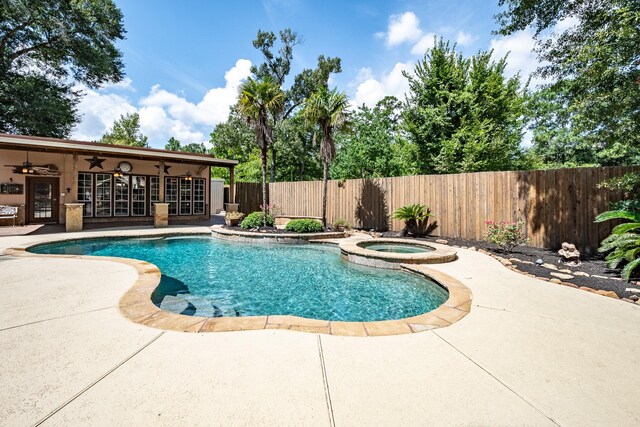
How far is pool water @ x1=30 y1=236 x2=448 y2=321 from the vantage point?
369cm

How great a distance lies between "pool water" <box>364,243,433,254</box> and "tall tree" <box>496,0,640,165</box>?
4.03 meters

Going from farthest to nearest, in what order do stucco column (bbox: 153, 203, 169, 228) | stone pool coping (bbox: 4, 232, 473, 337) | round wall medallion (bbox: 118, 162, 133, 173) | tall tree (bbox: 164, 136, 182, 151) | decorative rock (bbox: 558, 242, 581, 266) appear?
tall tree (bbox: 164, 136, 182, 151), round wall medallion (bbox: 118, 162, 133, 173), stucco column (bbox: 153, 203, 169, 228), decorative rock (bbox: 558, 242, 581, 266), stone pool coping (bbox: 4, 232, 473, 337)

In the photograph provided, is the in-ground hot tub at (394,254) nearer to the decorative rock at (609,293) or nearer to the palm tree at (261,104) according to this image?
the decorative rock at (609,293)

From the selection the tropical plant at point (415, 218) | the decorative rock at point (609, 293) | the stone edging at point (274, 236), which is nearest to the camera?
the decorative rock at point (609, 293)

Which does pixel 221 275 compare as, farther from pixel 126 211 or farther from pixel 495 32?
pixel 126 211

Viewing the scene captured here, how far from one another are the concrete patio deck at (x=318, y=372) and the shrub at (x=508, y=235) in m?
3.51

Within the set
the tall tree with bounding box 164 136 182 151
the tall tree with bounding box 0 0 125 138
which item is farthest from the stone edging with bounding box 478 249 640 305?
the tall tree with bounding box 164 136 182 151

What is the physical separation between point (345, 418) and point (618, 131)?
22.7 ft

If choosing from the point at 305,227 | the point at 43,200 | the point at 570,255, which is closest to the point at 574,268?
the point at 570,255

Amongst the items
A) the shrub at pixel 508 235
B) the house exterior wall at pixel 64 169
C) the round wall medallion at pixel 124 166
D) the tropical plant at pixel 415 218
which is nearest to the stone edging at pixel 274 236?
the tropical plant at pixel 415 218

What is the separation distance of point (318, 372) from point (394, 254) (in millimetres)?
4170

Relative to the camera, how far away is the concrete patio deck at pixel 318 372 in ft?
4.93

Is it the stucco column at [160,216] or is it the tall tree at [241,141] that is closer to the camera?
the stucco column at [160,216]

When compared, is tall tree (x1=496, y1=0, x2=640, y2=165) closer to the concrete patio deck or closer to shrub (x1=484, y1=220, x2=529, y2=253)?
shrub (x1=484, y1=220, x2=529, y2=253)
